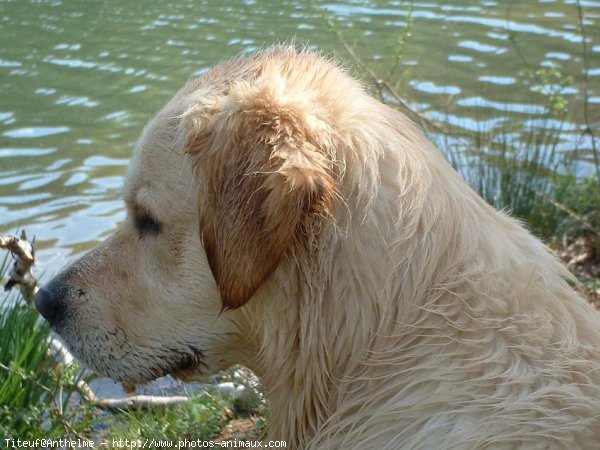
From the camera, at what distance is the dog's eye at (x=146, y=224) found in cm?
296

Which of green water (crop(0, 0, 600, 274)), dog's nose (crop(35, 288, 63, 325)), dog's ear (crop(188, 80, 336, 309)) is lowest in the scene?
green water (crop(0, 0, 600, 274))

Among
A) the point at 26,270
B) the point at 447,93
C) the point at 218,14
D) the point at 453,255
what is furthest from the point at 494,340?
the point at 218,14

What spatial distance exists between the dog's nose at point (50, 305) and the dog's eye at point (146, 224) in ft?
1.51

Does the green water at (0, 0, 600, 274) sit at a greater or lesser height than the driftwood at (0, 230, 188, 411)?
lesser

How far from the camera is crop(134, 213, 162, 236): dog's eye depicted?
2959mm

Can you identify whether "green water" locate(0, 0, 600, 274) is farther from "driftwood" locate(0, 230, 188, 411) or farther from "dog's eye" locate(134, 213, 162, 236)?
"dog's eye" locate(134, 213, 162, 236)

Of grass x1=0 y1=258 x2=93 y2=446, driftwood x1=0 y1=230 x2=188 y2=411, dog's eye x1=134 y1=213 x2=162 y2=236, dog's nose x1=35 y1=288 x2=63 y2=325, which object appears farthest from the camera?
driftwood x1=0 y1=230 x2=188 y2=411

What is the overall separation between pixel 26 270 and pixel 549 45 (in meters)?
9.56

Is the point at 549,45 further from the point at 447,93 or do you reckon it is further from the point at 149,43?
the point at 149,43

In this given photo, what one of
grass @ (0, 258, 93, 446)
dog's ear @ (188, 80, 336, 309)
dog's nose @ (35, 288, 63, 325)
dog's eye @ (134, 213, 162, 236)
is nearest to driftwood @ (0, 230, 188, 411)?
grass @ (0, 258, 93, 446)

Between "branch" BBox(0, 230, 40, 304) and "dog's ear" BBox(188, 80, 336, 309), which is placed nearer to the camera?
"dog's ear" BBox(188, 80, 336, 309)

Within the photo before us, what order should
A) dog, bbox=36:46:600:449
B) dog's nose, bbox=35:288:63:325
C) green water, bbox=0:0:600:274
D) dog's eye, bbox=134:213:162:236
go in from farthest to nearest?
1. green water, bbox=0:0:600:274
2. dog's nose, bbox=35:288:63:325
3. dog's eye, bbox=134:213:162:236
4. dog, bbox=36:46:600:449

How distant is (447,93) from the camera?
10750 millimetres

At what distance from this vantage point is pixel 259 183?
2.56m
